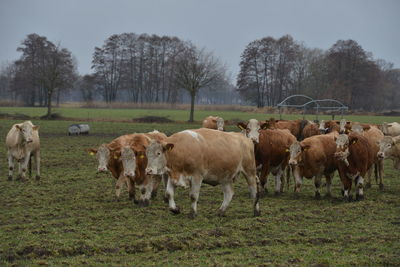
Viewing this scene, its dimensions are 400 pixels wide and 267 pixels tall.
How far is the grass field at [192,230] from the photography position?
6777mm

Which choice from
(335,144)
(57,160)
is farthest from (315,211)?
(57,160)

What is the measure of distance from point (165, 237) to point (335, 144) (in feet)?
21.1

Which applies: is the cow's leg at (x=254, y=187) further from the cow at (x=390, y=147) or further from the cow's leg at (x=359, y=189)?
the cow at (x=390, y=147)

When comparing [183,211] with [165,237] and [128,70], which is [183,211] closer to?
[165,237]

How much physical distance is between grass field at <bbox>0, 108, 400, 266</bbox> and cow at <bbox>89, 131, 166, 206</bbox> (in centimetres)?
41

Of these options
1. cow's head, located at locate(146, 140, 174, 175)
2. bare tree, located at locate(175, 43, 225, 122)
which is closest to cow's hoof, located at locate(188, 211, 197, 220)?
cow's head, located at locate(146, 140, 174, 175)

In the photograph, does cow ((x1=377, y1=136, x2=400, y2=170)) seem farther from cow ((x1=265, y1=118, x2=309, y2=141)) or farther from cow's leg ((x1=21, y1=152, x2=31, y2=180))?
cow's leg ((x1=21, y1=152, x2=31, y2=180))

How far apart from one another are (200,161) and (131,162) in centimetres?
184

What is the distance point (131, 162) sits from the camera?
10227mm

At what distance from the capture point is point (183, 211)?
10.2m

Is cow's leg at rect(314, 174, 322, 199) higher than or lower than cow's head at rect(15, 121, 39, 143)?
lower

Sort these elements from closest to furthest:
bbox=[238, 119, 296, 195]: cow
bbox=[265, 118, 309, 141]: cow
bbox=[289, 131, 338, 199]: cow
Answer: bbox=[289, 131, 338, 199]: cow
bbox=[238, 119, 296, 195]: cow
bbox=[265, 118, 309, 141]: cow

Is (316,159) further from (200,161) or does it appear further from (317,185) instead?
(200,161)

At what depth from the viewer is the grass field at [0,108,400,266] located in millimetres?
6777
